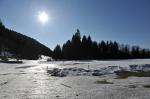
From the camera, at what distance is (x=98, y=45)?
12388 centimetres

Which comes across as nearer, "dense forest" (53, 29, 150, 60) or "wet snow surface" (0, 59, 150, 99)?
"wet snow surface" (0, 59, 150, 99)

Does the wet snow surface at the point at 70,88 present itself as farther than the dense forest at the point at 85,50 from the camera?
No

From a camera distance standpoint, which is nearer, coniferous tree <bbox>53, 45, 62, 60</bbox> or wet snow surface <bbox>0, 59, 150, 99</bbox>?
wet snow surface <bbox>0, 59, 150, 99</bbox>

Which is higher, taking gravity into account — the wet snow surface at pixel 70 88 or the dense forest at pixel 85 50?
the dense forest at pixel 85 50

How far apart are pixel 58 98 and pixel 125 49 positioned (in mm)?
130018

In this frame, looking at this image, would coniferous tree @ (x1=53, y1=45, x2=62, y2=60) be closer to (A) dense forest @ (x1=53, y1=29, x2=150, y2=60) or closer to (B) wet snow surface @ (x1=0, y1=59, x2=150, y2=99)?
(A) dense forest @ (x1=53, y1=29, x2=150, y2=60)

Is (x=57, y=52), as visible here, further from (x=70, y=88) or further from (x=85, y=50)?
(x=70, y=88)

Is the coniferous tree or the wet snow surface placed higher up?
the coniferous tree

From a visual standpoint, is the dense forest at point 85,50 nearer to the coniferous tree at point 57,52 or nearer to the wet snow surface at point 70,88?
the coniferous tree at point 57,52

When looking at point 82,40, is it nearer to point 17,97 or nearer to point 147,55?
point 147,55

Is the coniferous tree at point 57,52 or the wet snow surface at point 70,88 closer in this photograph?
the wet snow surface at point 70,88

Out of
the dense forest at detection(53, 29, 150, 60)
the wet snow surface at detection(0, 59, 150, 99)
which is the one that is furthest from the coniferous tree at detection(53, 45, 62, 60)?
the wet snow surface at detection(0, 59, 150, 99)

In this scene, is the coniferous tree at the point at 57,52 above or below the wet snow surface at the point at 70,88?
above

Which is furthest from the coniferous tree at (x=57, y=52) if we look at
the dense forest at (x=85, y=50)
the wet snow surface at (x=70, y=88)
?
the wet snow surface at (x=70, y=88)
